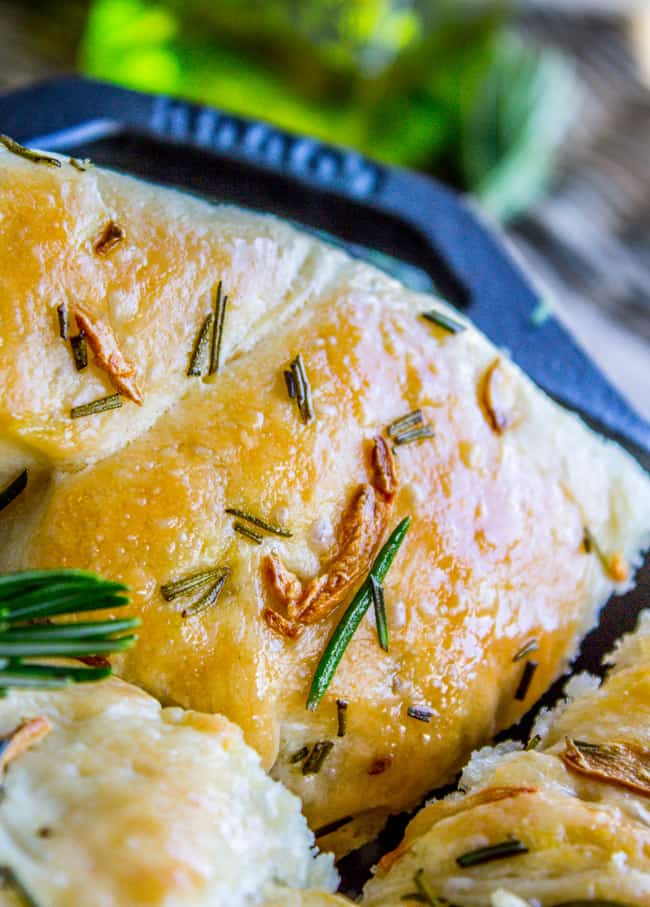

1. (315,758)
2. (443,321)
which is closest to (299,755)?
(315,758)

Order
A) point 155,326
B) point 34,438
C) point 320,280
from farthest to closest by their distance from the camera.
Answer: point 320,280 → point 155,326 → point 34,438

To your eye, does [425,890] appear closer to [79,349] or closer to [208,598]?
[208,598]

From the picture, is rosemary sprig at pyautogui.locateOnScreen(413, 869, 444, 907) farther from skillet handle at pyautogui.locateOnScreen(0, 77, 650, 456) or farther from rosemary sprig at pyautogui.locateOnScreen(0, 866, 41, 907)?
skillet handle at pyautogui.locateOnScreen(0, 77, 650, 456)

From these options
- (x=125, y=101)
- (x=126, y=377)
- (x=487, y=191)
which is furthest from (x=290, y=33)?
(x=126, y=377)

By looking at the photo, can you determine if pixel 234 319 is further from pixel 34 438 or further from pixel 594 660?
pixel 594 660

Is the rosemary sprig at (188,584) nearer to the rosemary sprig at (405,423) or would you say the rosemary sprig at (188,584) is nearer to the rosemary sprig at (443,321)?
the rosemary sprig at (405,423)

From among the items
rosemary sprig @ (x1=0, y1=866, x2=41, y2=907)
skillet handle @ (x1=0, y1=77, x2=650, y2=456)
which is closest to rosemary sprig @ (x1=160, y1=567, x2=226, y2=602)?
rosemary sprig @ (x1=0, y1=866, x2=41, y2=907)
